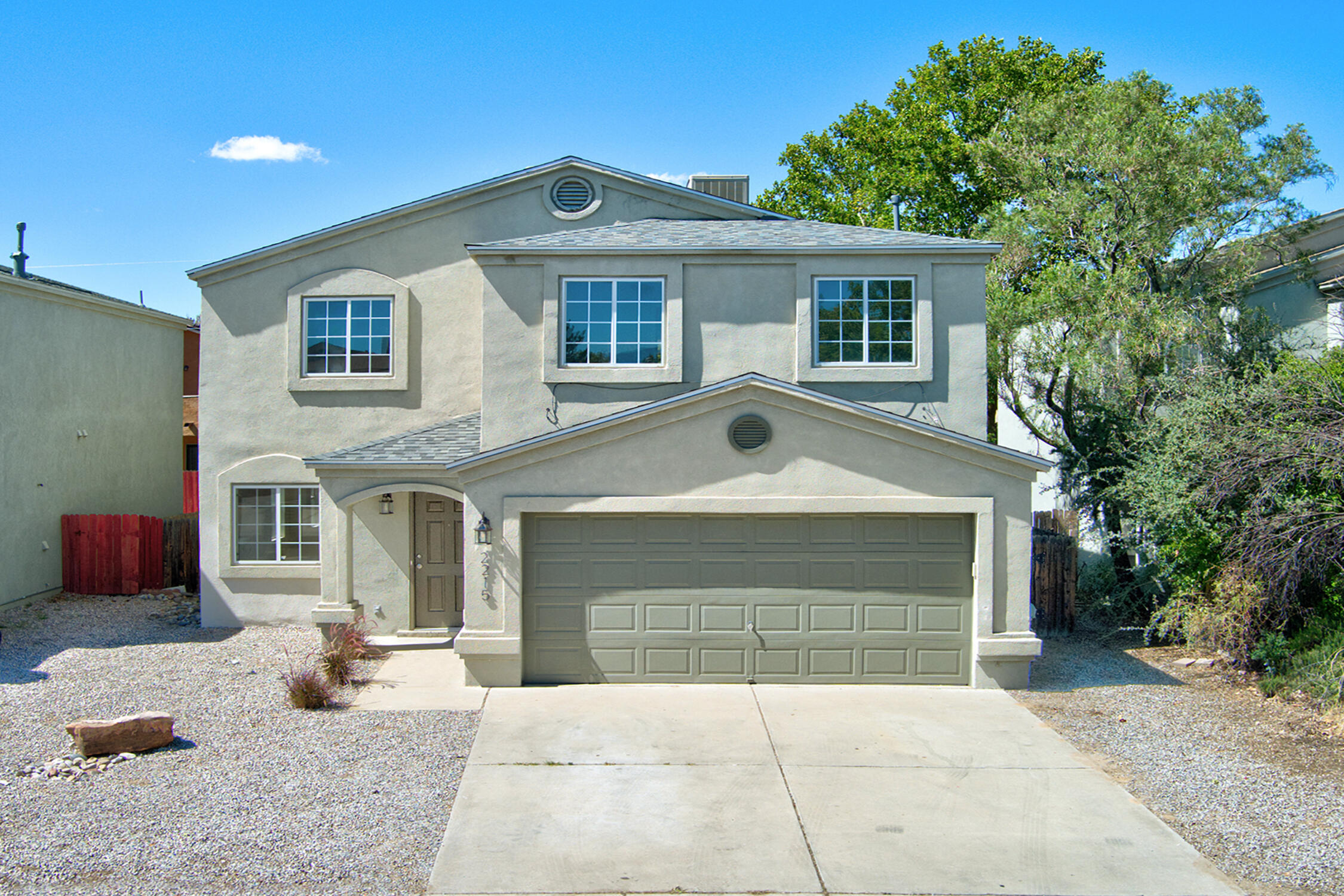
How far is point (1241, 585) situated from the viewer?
11961mm

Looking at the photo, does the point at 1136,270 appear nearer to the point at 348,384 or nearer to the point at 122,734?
the point at 348,384

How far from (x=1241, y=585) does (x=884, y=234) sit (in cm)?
658

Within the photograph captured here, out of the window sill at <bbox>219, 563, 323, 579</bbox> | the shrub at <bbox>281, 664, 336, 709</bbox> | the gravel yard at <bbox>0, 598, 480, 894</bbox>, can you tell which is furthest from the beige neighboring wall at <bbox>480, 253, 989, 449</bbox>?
the window sill at <bbox>219, 563, 323, 579</bbox>

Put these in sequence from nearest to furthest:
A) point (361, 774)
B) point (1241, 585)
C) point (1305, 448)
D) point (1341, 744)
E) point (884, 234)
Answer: point (361, 774) → point (1341, 744) → point (1305, 448) → point (1241, 585) → point (884, 234)

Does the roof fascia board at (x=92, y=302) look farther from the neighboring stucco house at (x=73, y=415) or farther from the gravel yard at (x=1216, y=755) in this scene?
the gravel yard at (x=1216, y=755)

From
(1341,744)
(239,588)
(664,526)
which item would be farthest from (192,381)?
(1341,744)

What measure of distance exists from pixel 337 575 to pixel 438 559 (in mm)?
1834

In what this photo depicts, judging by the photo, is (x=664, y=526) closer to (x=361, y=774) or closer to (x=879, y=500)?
(x=879, y=500)

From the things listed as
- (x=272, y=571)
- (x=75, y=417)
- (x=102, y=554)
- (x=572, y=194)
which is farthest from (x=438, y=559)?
(x=75, y=417)

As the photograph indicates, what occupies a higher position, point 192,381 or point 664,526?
point 192,381

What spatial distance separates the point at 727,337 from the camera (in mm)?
13016

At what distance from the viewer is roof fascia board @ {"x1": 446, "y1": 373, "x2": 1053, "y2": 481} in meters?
11.4

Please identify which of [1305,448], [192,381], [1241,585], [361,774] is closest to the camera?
[361,774]

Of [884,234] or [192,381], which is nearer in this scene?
[884,234]
